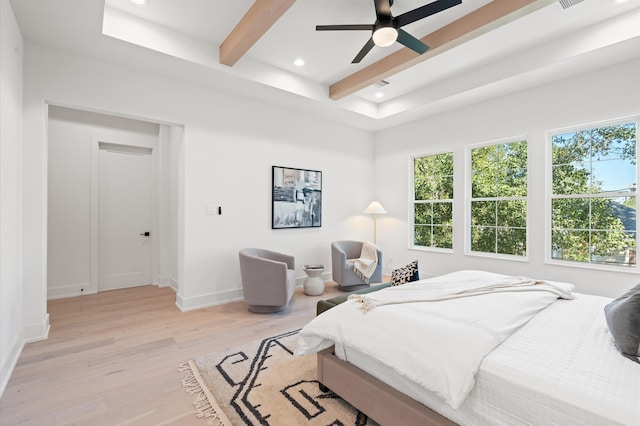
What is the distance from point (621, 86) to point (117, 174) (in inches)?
267

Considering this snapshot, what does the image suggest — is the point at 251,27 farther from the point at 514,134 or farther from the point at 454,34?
the point at 514,134

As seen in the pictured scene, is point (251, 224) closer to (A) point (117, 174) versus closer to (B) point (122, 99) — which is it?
(B) point (122, 99)

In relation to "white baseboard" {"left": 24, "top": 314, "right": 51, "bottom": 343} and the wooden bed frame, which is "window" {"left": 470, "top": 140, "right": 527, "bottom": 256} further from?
"white baseboard" {"left": 24, "top": 314, "right": 51, "bottom": 343}

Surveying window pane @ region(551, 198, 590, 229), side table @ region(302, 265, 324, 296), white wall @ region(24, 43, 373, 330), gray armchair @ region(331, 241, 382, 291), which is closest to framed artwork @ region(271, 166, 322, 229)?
white wall @ region(24, 43, 373, 330)

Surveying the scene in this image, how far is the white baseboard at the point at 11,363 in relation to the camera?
210 cm

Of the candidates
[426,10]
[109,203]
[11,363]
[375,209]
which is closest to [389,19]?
[426,10]

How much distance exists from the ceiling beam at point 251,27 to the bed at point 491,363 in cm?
243

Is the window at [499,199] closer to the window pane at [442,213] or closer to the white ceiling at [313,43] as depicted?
the window pane at [442,213]

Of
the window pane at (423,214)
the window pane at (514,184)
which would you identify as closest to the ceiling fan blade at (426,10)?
the window pane at (514,184)

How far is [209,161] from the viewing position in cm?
395

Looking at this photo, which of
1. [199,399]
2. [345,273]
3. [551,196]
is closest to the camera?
[199,399]

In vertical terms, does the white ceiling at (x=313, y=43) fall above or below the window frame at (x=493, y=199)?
above

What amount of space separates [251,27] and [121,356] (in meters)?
3.15

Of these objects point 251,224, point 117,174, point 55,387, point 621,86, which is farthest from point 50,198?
point 621,86
